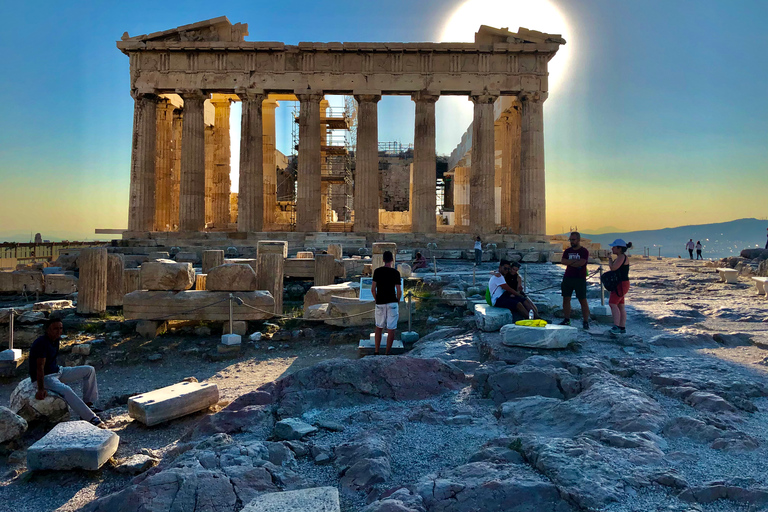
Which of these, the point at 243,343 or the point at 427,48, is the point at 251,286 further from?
the point at 427,48

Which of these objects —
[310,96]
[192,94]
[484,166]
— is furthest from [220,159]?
[484,166]

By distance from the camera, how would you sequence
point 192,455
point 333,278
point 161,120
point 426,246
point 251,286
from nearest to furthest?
point 192,455 < point 251,286 < point 333,278 < point 426,246 < point 161,120

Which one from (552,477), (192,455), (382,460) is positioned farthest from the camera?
(192,455)

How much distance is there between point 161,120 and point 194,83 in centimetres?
373

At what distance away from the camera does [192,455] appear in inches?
161

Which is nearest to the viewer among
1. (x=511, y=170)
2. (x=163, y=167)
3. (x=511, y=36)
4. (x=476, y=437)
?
(x=476, y=437)

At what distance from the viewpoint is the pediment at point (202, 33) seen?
24203 millimetres

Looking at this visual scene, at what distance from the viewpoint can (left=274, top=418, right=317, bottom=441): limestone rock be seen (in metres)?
4.56

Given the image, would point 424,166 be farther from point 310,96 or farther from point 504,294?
point 504,294

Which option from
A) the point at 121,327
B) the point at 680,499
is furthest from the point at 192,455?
the point at 121,327

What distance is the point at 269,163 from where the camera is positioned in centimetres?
2895

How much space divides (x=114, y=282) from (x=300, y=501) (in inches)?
447

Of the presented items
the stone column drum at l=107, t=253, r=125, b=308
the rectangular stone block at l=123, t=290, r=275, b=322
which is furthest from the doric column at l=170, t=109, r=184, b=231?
the rectangular stone block at l=123, t=290, r=275, b=322

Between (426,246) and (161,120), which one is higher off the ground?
(161,120)
